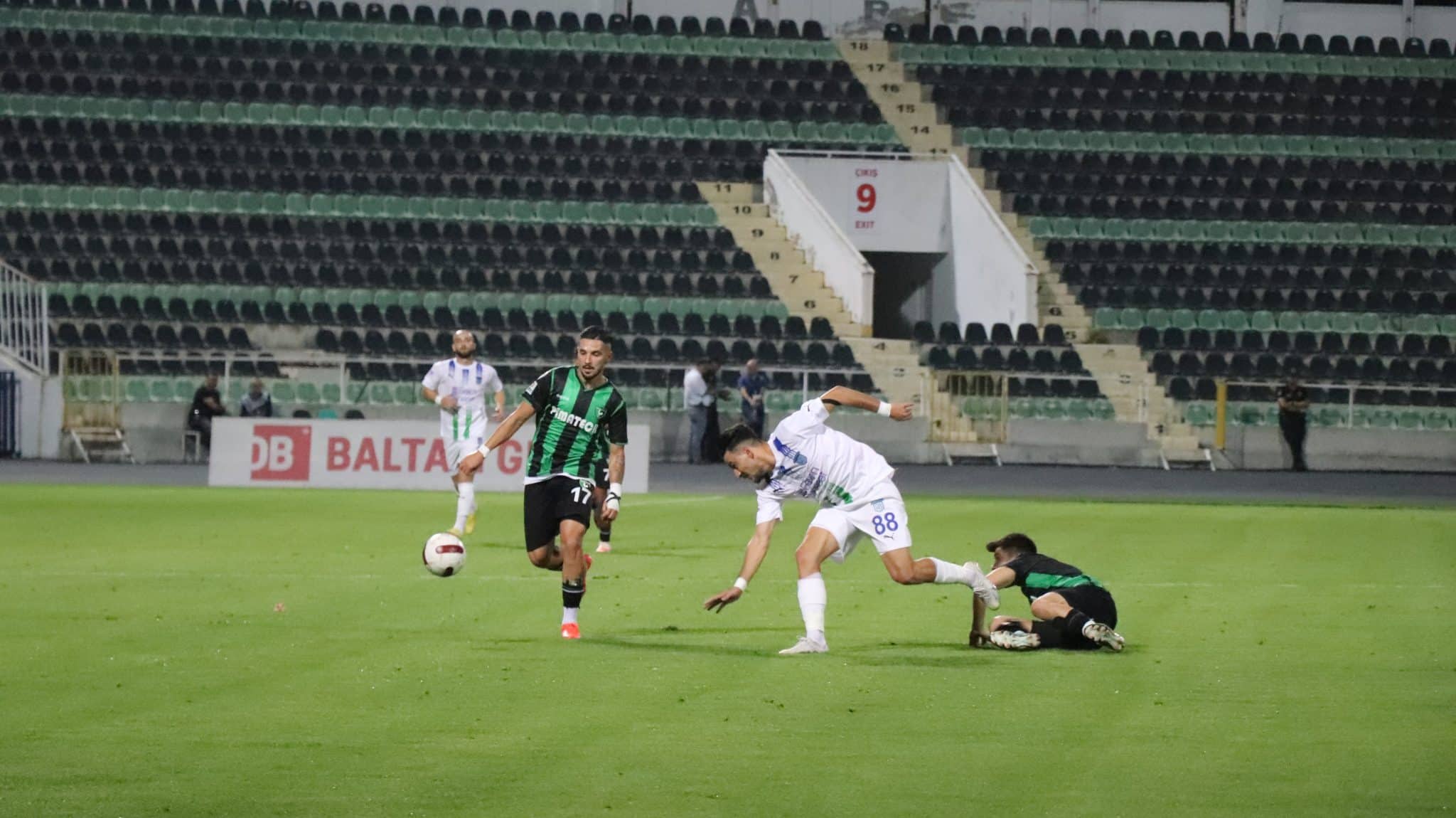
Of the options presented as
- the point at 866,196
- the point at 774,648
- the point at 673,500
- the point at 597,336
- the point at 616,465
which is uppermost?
the point at 866,196

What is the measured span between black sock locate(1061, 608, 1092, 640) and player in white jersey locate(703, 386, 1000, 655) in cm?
41

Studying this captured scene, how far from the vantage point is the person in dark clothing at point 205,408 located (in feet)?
109

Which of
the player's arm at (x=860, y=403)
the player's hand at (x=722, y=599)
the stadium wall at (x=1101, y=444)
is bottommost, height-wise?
the stadium wall at (x=1101, y=444)

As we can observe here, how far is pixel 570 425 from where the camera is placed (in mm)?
12234

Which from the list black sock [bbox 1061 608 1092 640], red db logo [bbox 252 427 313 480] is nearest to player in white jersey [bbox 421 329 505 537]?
red db logo [bbox 252 427 313 480]

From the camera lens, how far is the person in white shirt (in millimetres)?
34438

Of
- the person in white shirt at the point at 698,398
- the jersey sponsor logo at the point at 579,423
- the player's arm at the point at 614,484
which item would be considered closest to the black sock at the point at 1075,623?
the player's arm at the point at 614,484

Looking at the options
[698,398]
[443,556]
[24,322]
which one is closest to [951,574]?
[443,556]

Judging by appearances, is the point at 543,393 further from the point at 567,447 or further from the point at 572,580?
the point at 572,580

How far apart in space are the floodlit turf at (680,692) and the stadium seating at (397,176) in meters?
19.7

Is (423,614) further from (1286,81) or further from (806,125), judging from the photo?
(1286,81)

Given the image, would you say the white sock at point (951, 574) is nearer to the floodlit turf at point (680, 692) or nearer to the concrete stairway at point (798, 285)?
the floodlit turf at point (680, 692)

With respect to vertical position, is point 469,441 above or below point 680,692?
above

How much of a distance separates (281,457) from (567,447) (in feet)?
54.2
